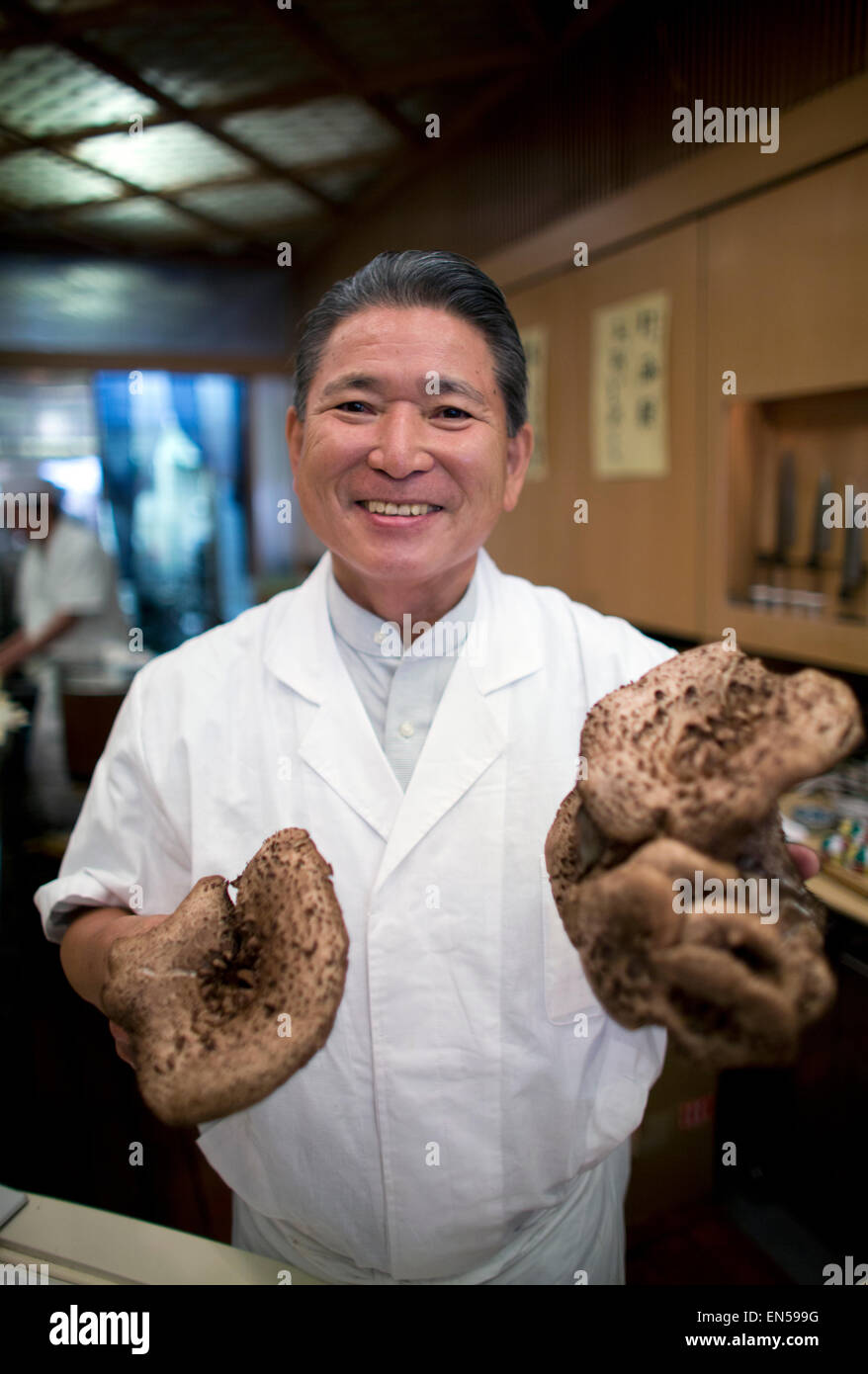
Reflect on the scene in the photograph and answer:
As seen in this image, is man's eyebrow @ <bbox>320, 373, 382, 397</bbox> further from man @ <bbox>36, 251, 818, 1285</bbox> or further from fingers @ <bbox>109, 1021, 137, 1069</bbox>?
fingers @ <bbox>109, 1021, 137, 1069</bbox>

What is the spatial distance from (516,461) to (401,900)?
19.3 inches

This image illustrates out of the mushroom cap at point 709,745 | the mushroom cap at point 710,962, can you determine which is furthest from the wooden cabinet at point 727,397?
the mushroom cap at point 710,962

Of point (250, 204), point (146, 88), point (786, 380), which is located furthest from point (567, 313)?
point (146, 88)

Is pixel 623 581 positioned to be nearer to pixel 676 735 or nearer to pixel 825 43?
pixel 825 43

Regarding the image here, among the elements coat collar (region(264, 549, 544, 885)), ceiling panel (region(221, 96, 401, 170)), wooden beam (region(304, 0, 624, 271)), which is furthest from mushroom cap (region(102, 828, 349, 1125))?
ceiling panel (region(221, 96, 401, 170))

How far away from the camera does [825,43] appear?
1.77 meters

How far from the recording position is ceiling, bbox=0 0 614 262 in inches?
50.1

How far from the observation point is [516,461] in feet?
2.95

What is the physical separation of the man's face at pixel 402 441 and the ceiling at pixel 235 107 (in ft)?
2.09

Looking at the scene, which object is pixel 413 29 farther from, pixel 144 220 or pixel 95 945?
pixel 95 945

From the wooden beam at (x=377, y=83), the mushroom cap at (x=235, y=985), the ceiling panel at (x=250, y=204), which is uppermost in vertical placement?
the wooden beam at (x=377, y=83)

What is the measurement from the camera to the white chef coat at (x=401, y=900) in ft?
2.79

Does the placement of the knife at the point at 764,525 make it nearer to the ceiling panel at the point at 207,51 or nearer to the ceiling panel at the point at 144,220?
the ceiling panel at the point at 207,51
